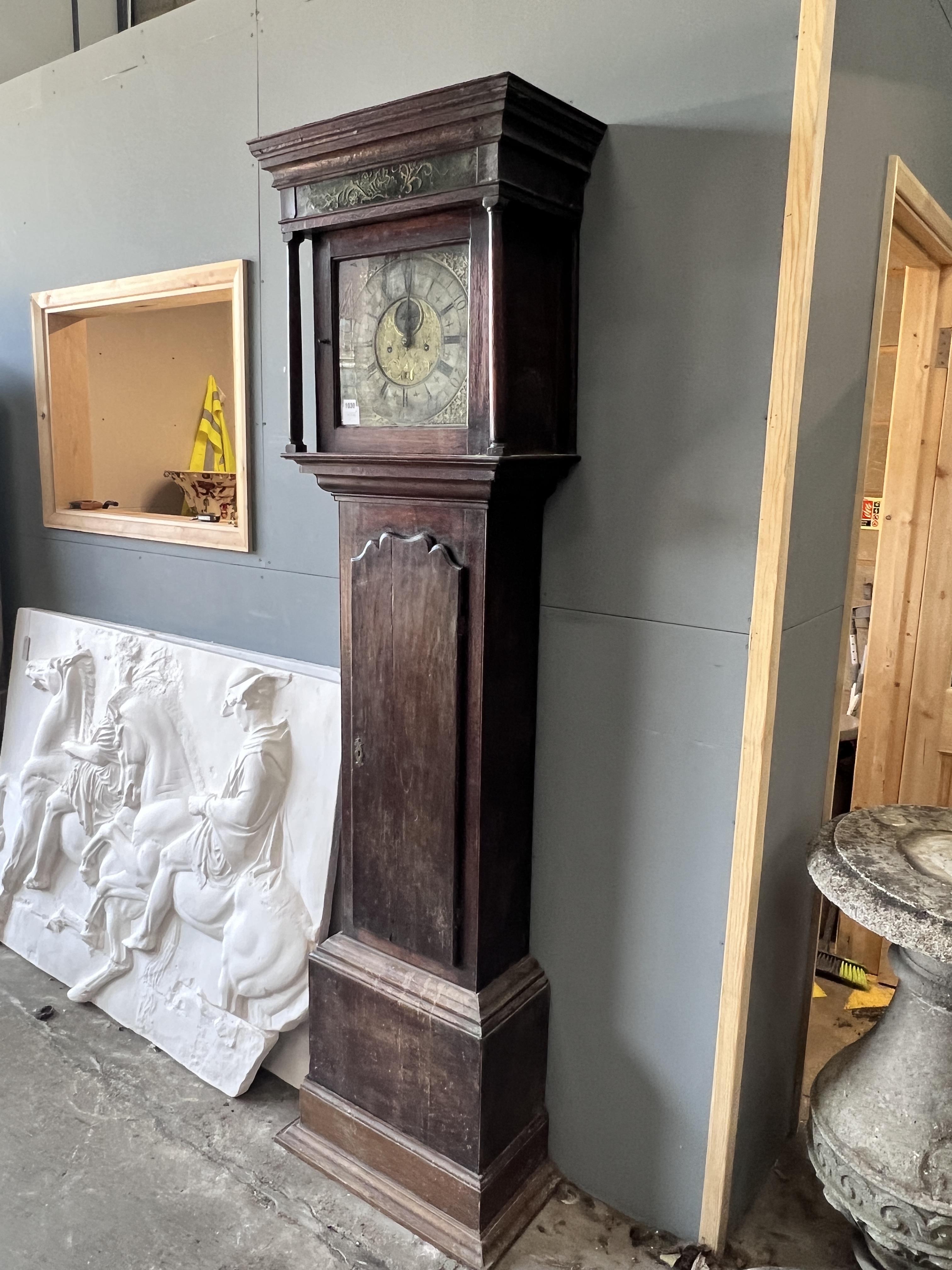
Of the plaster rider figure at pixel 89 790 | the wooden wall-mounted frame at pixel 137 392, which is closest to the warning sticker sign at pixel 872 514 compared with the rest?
the wooden wall-mounted frame at pixel 137 392

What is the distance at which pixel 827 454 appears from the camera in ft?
5.52

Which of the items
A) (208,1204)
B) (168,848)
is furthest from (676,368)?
(208,1204)

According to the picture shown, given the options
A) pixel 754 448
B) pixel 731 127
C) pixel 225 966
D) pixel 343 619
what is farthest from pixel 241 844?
pixel 731 127

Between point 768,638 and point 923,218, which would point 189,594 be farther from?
point 923,218

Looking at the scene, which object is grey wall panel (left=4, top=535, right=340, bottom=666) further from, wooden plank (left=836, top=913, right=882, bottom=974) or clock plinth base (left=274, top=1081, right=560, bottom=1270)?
wooden plank (left=836, top=913, right=882, bottom=974)

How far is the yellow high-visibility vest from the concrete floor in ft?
8.95

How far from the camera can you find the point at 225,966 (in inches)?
87.8

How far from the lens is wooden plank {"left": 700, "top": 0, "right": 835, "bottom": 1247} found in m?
1.41

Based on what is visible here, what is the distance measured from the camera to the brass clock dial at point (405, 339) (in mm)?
1565

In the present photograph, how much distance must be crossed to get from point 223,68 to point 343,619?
141 centimetres

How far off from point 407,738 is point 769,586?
0.72 meters

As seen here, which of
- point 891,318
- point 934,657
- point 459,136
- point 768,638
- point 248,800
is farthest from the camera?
point 891,318

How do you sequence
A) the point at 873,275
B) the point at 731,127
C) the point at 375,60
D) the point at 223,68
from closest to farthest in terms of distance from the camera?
the point at 731,127, the point at 873,275, the point at 375,60, the point at 223,68

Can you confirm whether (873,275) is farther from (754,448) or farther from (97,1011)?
(97,1011)
